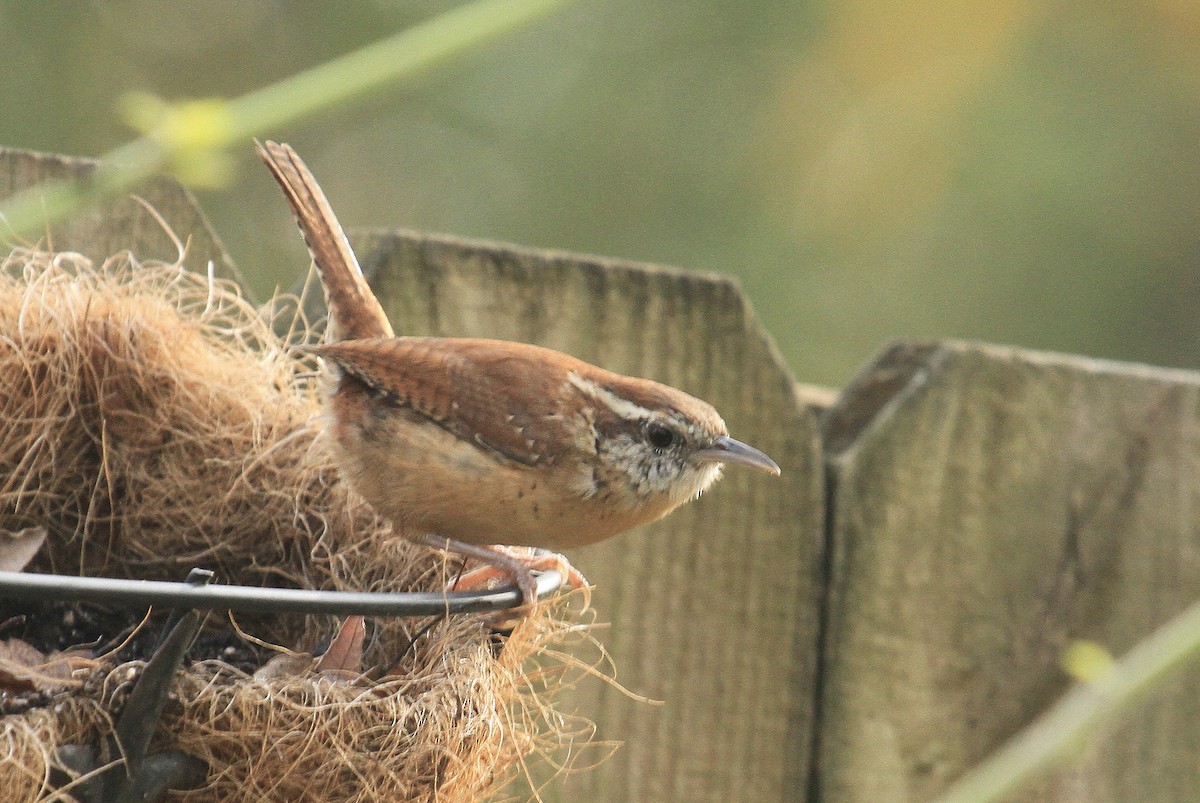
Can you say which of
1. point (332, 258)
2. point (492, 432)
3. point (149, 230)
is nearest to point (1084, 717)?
point (492, 432)

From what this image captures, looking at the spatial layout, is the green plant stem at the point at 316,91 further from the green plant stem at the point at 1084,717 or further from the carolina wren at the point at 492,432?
the carolina wren at the point at 492,432

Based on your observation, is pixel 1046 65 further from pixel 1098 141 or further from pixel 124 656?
pixel 124 656

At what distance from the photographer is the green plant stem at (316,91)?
862 mm

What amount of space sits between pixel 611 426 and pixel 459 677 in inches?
31.4

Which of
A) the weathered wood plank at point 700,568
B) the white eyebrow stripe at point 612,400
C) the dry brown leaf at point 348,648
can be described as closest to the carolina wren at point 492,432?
the white eyebrow stripe at point 612,400

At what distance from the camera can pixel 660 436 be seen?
2381 mm

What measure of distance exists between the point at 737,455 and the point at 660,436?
0.17m

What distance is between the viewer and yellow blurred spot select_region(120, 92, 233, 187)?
873mm

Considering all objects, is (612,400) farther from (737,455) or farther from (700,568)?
(700,568)

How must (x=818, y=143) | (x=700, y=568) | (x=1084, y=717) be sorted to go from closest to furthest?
(x=1084, y=717) < (x=700, y=568) < (x=818, y=143)

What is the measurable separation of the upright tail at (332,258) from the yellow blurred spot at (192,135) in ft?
4.33

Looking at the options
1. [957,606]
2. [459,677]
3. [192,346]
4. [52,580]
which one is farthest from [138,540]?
[957,606]

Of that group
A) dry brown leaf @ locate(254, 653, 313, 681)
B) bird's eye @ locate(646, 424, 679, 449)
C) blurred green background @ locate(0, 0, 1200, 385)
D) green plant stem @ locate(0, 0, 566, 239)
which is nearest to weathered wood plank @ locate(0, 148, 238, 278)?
bird's eye @ locate(646, 424, 679, 449)

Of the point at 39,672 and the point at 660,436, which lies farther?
the point at 660,436
